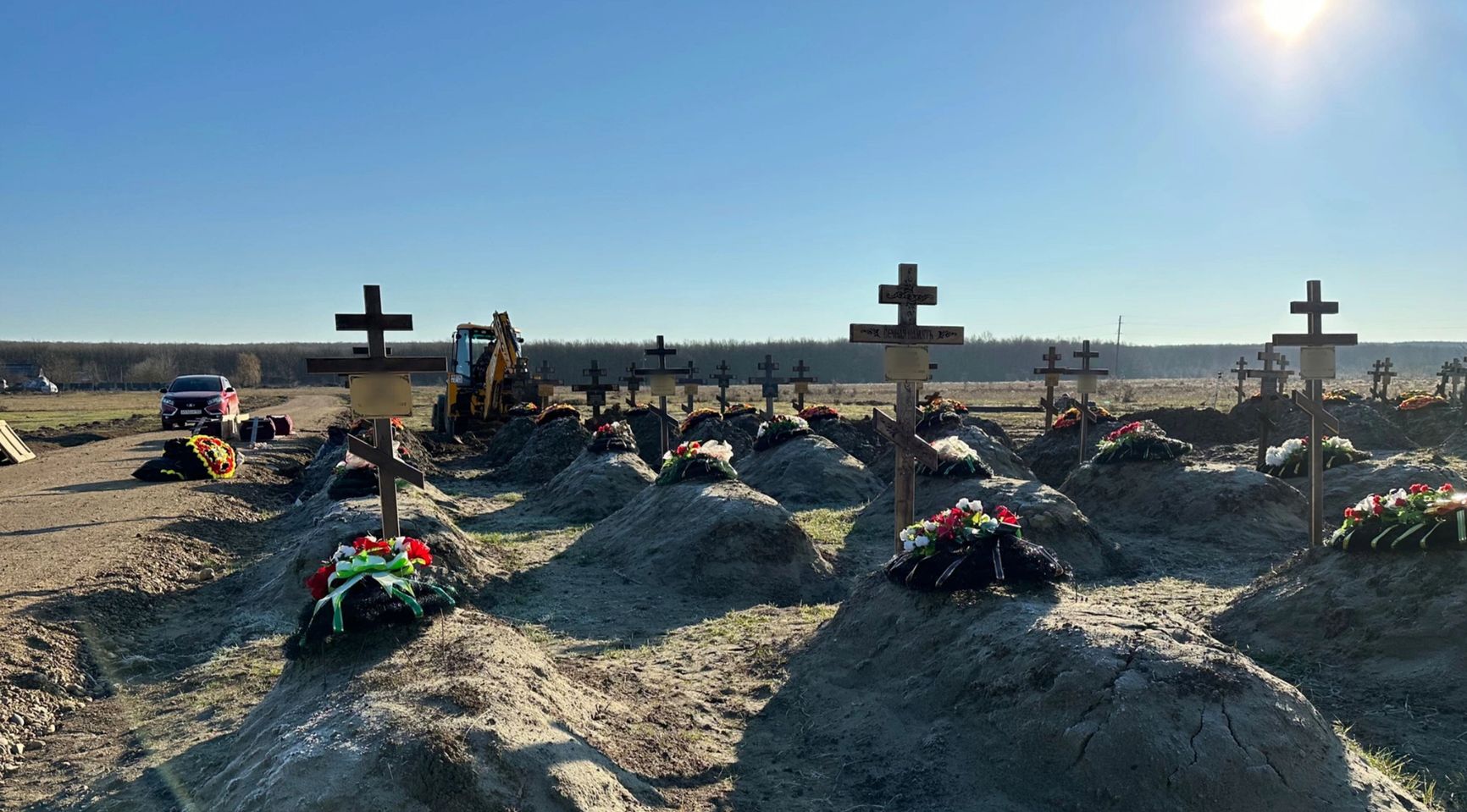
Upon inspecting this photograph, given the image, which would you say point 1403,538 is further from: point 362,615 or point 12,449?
point 12,449

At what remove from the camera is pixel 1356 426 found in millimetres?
20250

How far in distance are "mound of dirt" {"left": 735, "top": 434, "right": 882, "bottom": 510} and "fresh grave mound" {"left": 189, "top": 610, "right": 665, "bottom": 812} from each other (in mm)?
9421

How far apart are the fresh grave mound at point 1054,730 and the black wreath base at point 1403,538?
2.67 metres

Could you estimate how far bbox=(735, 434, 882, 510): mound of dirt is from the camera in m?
14.4

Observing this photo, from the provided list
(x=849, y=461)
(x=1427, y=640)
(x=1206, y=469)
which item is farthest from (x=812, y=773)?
(x=849, y=461)

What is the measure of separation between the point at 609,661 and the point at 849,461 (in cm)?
941

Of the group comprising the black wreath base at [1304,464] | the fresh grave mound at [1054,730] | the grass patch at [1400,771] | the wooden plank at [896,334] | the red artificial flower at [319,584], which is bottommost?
the grass patch at [1400,771]

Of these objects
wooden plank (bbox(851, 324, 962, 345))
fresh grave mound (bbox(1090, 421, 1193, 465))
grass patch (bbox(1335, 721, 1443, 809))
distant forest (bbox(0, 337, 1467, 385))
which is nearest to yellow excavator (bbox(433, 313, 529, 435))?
fresh grave mound (bbox(1090, 421, 1193, 465))

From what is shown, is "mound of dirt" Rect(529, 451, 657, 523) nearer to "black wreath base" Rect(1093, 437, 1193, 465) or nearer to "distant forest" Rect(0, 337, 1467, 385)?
"black wreath base" Rect(1093, 437, 1193, 465)

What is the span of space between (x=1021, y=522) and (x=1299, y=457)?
19.3ft

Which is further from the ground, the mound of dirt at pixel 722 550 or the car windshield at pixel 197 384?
the car windshield at pixel 197 384

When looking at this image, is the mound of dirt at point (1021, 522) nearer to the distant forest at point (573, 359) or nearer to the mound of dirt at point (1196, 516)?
the mound of dirt at point (1196, 516)

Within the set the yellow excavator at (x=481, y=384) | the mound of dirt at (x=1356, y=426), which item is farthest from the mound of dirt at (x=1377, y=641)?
the yellow excavator at (x=481, y=384)

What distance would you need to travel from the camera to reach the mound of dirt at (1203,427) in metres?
22.4
